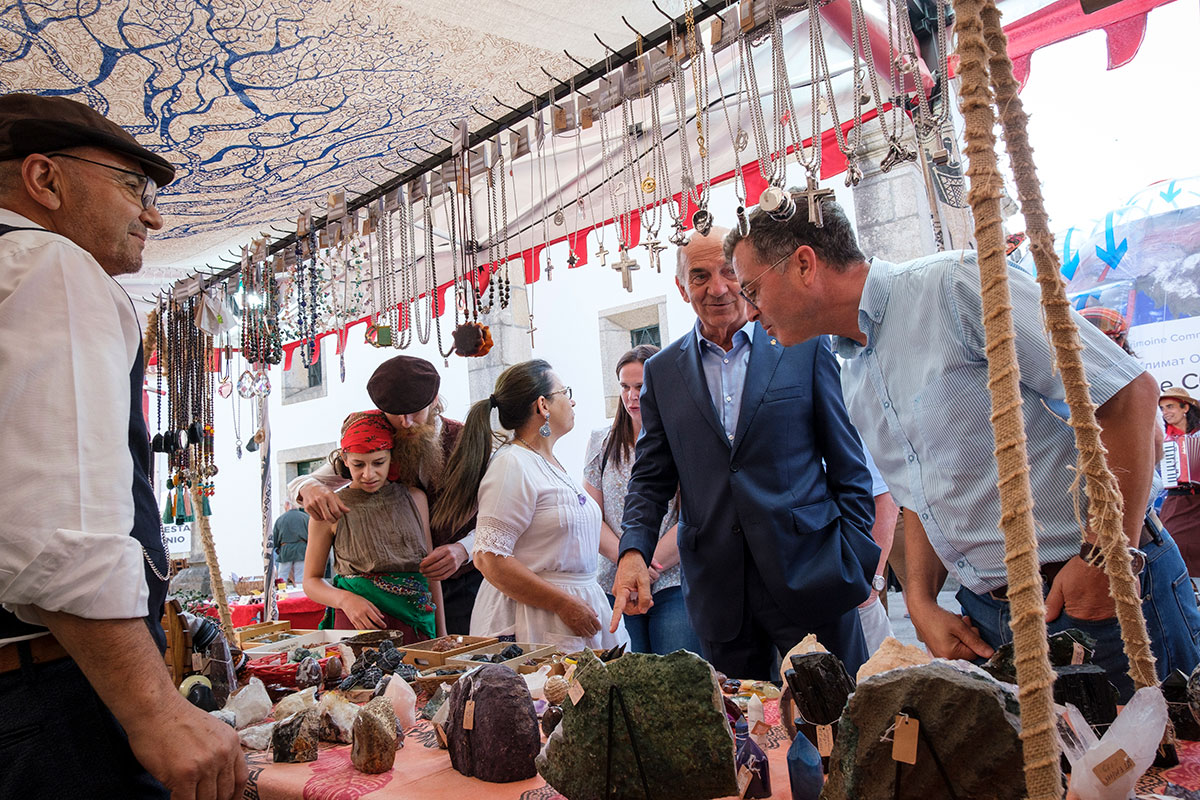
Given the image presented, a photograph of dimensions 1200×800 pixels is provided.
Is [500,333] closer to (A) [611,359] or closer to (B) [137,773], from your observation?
(A) [611,359]

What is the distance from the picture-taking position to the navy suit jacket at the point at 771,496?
191 centimetres

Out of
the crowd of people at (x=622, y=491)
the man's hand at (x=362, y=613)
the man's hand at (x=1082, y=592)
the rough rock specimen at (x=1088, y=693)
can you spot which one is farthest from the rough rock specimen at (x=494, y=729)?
the man's hand at (x=362, y=613)

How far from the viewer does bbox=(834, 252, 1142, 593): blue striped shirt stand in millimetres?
1387

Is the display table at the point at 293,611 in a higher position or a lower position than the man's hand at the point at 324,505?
lower

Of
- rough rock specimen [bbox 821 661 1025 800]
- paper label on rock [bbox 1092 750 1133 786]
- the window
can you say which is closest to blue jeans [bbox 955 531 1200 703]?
paper label on rock [bbox 1092 750 1133 786]

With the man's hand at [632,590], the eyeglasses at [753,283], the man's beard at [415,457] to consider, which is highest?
the eyeglasses at [753,283]

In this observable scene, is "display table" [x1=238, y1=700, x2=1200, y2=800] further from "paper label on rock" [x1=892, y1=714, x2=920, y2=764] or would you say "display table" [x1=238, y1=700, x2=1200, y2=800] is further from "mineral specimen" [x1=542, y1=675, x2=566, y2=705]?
"paper label on rock" [x1=892, y1=714, x2=920, y2=764]

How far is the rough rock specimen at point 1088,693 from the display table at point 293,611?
4219mm

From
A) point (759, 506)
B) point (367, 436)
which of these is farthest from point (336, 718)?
point (367, 436)

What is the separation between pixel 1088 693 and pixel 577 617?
1.57 metres

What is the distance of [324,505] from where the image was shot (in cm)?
283

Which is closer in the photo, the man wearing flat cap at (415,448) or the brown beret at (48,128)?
the brown beret at (48,128)

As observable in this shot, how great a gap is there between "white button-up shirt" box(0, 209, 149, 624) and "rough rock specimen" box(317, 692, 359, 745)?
0.63 metres

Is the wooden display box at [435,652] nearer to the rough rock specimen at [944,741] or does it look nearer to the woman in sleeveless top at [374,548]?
the woman in sleeveless top at [374,548]
